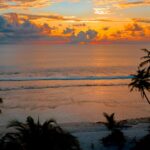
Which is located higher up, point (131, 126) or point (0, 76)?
point (0, 76)

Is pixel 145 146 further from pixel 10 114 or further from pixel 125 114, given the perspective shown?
pixel 10 114

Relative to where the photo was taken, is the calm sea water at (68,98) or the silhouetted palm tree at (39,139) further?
the calm sea water at (68,98)

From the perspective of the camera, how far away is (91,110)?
50844mm

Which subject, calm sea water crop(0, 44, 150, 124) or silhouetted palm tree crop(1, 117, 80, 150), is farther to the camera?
calm sea water crop(0, 44, 150, 124)

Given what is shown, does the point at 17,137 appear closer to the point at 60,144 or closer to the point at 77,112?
the point at 60,144

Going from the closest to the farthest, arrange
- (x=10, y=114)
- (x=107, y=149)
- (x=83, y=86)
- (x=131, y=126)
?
1. (x=107, y=149)
2. (x=131, y=126)
3. (x=10, y=114)
4. (x=83, y=86)

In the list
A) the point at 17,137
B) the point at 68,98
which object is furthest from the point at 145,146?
the point at 68,98

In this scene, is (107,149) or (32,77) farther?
(32,77)

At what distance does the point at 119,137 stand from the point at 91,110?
19.1m

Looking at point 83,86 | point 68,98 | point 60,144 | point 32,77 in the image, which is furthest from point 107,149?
point 32,77

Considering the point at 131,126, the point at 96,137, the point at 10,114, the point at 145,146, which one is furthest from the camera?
the point at 10,114

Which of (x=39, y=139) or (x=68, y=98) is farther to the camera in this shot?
(x=68, y=98)

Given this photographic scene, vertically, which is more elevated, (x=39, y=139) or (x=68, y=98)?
(x=39, y=139)

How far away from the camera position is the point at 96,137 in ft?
113
